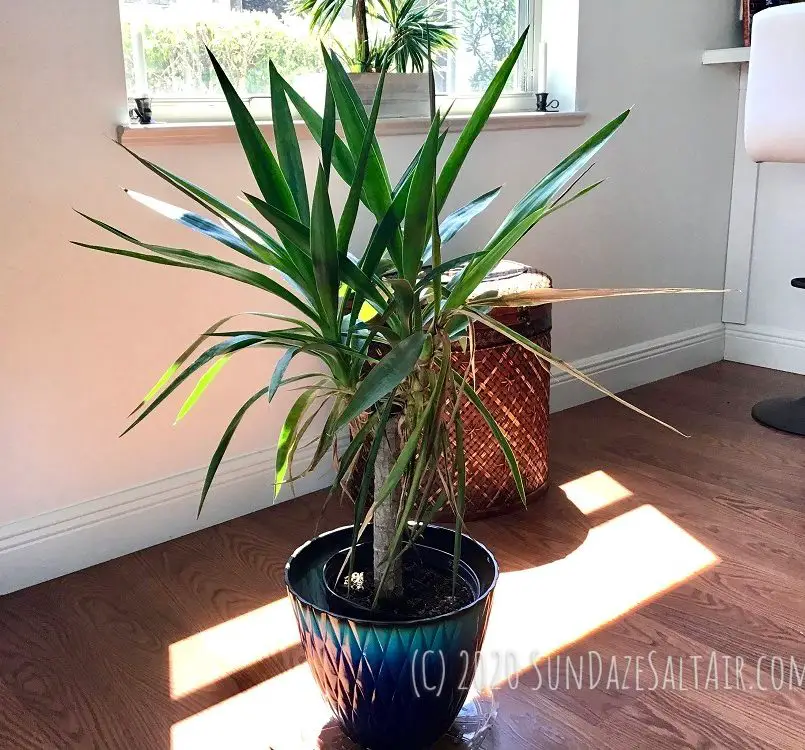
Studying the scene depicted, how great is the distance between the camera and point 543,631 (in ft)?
4.93

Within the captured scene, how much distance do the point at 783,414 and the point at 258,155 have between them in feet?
6.32

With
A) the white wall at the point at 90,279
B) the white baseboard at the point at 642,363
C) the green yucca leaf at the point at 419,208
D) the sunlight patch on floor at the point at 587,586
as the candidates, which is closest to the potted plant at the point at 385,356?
the green yucca leaf at the point at 419,208

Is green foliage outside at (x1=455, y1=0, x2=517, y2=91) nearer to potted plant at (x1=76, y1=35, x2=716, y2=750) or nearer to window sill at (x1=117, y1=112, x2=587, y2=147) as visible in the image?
window sill at (x1=117, y1=112, x2=587, y2=147)

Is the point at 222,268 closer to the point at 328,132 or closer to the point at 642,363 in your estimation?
the point at 328,132

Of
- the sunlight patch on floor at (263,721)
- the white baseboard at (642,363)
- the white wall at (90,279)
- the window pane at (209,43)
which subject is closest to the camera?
the sunlight patch on floor at (263,721)

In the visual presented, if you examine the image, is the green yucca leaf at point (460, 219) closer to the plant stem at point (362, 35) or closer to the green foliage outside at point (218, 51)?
the green foliage outside at point (218, 51)

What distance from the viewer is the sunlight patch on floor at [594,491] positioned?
1989 millimetres

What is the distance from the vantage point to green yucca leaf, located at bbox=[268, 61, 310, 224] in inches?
42.7

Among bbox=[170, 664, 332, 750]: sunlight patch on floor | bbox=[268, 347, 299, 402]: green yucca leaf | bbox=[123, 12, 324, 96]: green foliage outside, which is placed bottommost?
bbox=[170, 664, 332, 750]: sunlight patch on floor

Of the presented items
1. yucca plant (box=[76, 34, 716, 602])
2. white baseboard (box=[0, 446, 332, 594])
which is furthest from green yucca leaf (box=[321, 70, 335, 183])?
white baseboard (box=[0, 446, 332, 594])

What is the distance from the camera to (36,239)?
1.62 metres

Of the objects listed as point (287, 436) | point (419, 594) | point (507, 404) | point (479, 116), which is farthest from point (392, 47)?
point (419, 594)

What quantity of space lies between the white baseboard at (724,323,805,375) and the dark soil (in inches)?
81.8

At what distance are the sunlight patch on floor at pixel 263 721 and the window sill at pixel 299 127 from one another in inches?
Answer: 39.1
